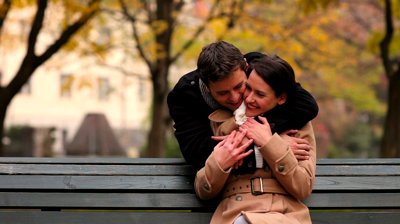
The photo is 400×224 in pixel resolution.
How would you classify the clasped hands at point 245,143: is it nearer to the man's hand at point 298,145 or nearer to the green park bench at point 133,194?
the man's hand at point 298,145

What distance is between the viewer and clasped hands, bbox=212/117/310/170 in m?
3.78

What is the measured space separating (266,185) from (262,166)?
0.32ft

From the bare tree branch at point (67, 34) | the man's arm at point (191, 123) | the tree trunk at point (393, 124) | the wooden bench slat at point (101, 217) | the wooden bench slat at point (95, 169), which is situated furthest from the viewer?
the tree trunk at point (393, 124)

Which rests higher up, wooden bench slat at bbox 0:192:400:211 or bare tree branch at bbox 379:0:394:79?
wooden bench slat at bbox 0:192:400:211

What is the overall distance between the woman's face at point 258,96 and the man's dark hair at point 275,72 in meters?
0.02

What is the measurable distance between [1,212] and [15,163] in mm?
298

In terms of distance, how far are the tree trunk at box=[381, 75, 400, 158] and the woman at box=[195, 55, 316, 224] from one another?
7.52 metres

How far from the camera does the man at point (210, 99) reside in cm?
362

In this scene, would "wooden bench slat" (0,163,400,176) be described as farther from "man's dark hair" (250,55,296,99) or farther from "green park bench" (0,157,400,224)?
"man's dark hair" (250,55,296,99)

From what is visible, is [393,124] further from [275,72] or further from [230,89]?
[230,89]

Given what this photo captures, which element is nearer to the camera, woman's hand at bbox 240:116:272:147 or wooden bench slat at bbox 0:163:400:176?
woman's hand at bbox 240:116:272:147

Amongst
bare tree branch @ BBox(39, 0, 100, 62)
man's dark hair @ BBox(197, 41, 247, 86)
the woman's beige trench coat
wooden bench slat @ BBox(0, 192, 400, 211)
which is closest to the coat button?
the woman's beige trench coat

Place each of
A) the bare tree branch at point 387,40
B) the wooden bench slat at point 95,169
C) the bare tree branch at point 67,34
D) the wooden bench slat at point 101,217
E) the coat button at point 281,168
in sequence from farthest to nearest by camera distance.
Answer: the bare tree branch at point 387,40
the bare tree branch at point 67,34
the wooden bench slat at point 95,169
the wooden bench slat at point 101,217
the coat button at point 281,168

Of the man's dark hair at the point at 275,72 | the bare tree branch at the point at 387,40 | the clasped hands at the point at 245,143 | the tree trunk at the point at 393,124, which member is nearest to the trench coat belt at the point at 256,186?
the clasped hands at the point at 245,143
